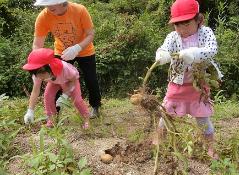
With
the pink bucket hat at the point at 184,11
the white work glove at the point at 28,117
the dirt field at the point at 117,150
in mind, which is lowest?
the dirt field at the point at 117,150

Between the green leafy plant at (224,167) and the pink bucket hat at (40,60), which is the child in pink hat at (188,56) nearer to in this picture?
the green leafy plant at (224,167)

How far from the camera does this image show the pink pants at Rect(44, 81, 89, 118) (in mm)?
4102

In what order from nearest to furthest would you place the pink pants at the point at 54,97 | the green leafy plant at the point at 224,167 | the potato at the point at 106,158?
the green leafy plant at the point at 224,167
the potato at the point at 106,158
the pink pants at the point at 54,97

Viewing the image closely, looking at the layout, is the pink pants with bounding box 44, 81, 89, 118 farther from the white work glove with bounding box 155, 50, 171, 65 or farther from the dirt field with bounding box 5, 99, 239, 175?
the white work glove with bounding box 155, 50, 171, 65

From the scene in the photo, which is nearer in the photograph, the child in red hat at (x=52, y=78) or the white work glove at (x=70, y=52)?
the child in red hat at (x=52, y=78)

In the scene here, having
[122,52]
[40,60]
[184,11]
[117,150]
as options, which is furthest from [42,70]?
[122,52]

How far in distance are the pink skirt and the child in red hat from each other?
29.6 inches

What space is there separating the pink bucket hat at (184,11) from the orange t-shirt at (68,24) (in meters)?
1.06

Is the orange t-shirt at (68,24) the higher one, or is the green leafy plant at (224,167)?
the orange t-shirt at (68,24)

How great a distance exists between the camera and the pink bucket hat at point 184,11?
10.9ft

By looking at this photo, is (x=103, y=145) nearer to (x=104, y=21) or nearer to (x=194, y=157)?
(x=194, y=157)

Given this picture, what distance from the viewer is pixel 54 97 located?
417 cm

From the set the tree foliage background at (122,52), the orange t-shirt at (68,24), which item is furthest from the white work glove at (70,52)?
the tree foliage background at (122,52)

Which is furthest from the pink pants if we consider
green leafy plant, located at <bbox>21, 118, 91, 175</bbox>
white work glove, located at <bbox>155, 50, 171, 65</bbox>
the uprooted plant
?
white work glove, located at <bbox>155, 50, 171, 65</bbox>
